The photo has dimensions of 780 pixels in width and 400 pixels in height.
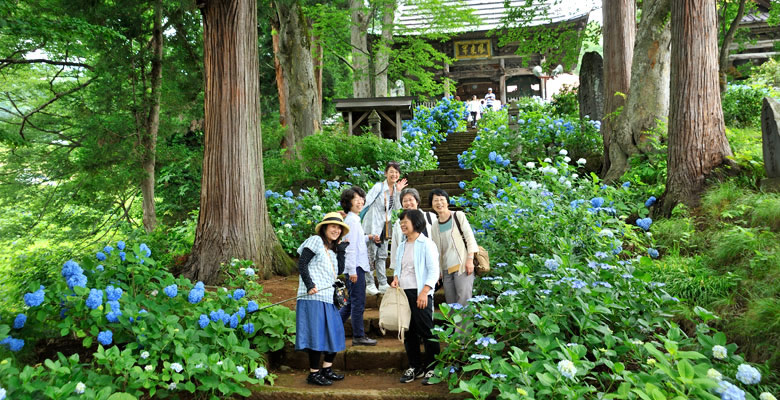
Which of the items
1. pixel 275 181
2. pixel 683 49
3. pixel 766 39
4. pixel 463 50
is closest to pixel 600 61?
pixel 683 49

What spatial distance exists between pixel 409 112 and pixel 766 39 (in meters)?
13.7

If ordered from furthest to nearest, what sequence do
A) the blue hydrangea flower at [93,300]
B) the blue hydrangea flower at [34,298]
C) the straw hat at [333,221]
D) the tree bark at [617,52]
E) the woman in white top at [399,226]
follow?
1. the tree bark at [617,52]
2. the woman in white top at [399,226]
3. the straw hat at [333,221]
4. the blue hydrangea flower at [93,300]
5. the blue hydrangea flower at [34,298]

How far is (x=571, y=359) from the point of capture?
9.14 feet

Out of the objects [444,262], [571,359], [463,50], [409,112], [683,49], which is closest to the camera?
[571,359]

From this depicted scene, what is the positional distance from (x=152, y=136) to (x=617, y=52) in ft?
29.3

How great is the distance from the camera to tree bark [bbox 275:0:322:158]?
38.7 ft

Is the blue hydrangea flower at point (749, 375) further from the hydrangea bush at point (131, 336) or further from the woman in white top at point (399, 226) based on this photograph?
the hydrangea bush at point (131, 336)

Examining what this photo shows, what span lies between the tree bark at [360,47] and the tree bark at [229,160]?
8661 mm

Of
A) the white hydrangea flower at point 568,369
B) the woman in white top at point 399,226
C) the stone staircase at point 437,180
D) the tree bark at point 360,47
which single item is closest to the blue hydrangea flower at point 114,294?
the woman in white top at point 399,226

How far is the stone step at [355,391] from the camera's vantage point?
3.48 metres

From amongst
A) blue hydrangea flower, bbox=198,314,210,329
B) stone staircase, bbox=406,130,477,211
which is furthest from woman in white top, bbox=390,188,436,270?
stone staircase, bbox=406,130,477,211

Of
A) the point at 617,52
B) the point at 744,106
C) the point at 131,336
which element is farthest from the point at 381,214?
the point at 744,106

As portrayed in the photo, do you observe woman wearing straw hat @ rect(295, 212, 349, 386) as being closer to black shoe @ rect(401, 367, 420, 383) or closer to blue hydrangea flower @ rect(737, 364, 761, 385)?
black shoe @ rect(401, 367, 420, 383)

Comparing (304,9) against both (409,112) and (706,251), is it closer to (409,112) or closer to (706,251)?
(409,112)
